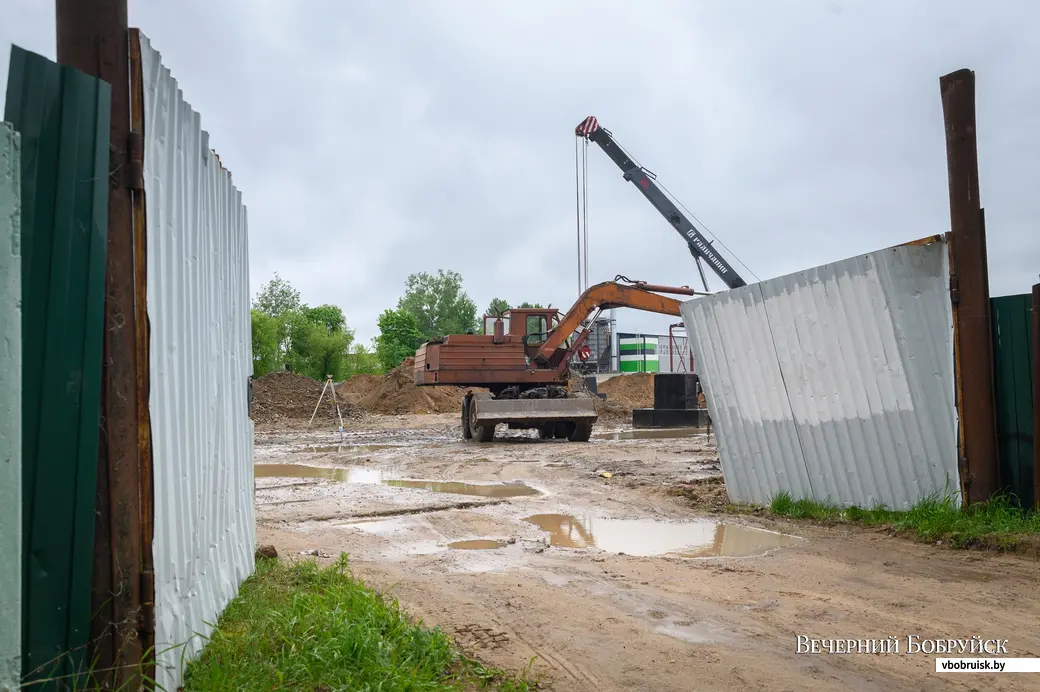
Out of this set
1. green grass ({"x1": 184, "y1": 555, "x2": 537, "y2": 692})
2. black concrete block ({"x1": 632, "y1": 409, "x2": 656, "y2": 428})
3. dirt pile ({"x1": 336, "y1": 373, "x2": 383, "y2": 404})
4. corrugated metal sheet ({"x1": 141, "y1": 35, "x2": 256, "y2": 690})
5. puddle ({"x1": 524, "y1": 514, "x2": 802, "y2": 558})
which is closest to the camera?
corrugated metal sheet ({"x1": 141, "y1": 35, "x2": 256, "y2": 690})

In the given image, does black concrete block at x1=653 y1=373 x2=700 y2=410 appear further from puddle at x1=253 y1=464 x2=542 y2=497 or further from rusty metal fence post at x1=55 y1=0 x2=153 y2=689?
rusty metal fence post at x1=55 y1=0 x2=153 y2=689

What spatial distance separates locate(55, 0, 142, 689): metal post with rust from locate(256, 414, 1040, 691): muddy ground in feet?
5.93

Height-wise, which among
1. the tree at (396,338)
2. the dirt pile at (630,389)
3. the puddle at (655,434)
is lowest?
the puddle at (655,434)

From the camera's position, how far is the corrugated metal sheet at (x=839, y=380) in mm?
7332

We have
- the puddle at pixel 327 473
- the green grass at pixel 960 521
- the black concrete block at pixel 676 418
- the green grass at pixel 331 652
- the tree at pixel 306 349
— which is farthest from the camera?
the tree at pixel 306 349

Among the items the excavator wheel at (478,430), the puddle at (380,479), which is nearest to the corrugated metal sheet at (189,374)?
the puddle at (380,479)

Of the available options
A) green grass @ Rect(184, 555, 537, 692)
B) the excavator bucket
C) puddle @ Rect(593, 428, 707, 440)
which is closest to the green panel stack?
puddle @ Rect(593, 428, 707, 440)

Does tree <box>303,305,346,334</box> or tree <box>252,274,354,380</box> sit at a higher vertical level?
tree <box>303,305,346,334</box>

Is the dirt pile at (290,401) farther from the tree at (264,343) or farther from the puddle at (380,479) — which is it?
the puddle at (380,479)

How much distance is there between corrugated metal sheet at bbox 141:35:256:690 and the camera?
3.19 m

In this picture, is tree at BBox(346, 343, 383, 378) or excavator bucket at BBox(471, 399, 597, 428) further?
tree at BBox(346, 343, 383, 378)

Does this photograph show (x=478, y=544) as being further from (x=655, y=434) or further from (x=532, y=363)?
(x=655, y=434)

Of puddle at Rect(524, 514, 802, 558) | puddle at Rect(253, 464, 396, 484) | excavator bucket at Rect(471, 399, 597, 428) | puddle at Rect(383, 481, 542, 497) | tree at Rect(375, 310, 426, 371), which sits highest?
tree at Rect(375, 310, 426, 371)

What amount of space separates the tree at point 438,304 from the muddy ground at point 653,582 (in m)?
77.1
